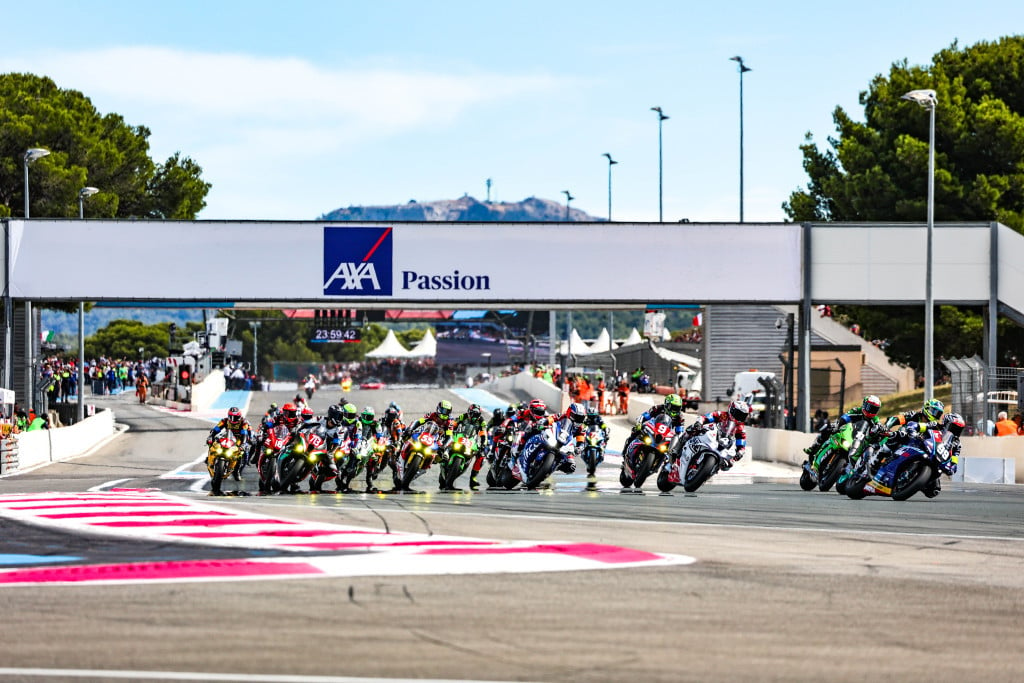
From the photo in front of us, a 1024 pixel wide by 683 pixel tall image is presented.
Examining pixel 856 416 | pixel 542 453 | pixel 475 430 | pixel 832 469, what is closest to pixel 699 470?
pixel 832 469

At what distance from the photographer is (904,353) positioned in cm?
5247

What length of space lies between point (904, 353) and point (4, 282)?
32.7 m

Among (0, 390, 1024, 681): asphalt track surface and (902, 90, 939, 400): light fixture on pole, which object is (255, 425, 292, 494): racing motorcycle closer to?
(0, 390, 1024, 681): asphalt track surface

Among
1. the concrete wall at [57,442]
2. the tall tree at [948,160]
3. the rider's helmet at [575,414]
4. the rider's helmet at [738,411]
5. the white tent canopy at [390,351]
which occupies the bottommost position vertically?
the concrete wall at [57,442]

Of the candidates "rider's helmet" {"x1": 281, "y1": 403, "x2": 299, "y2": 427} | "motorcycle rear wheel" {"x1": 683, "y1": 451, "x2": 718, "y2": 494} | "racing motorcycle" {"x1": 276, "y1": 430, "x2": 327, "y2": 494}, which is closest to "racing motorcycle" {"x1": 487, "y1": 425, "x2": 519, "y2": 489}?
"motorcycle rear wheel" {"x1": 683, "y1": 451, "x2": 718, "y2": 494}

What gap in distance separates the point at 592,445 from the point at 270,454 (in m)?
5.93

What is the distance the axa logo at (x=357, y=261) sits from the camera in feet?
126

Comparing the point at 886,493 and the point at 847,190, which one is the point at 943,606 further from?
the point at 847,190

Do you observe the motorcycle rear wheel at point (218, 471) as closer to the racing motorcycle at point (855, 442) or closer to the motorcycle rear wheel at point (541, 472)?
the motorcycle rear wheel at point (541, 472)

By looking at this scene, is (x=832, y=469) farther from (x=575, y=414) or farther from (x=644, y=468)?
(x=575, y=414)

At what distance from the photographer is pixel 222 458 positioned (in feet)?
72.0

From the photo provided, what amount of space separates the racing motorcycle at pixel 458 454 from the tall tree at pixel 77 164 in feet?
141

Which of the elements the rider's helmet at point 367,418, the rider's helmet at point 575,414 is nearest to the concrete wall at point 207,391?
the rider's helmet at point 367,418

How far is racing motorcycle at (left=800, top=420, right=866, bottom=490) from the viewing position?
21078 millimetres
